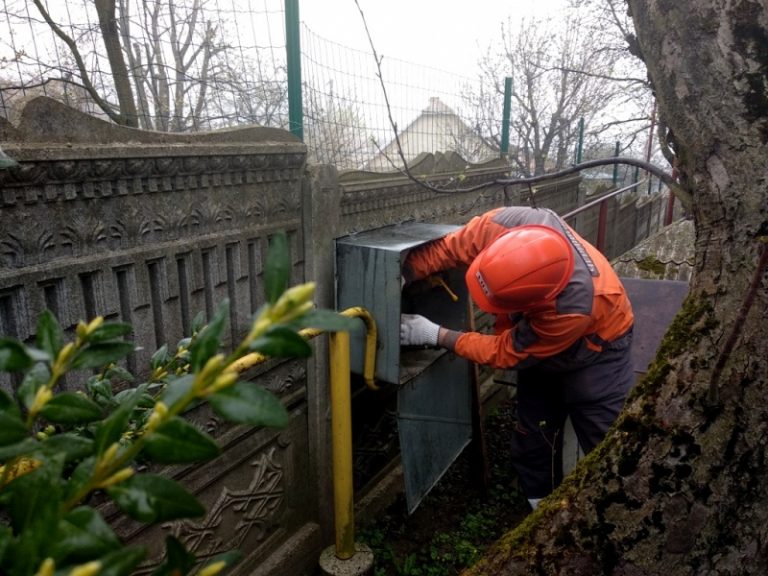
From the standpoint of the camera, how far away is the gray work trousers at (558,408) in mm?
3004

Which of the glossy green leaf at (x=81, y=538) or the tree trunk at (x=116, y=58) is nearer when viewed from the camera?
the glossy green leaf at (x=81, y=538)

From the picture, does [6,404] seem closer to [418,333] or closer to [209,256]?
[209,256]

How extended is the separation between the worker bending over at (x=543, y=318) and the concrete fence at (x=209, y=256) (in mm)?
323

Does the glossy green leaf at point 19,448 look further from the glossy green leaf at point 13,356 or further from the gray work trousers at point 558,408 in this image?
the gray work trousers at point 558,408

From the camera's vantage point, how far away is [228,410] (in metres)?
0.56

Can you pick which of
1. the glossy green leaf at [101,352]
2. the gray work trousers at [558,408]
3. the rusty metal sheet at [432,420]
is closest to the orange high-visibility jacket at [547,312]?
the gray work trousers at [558,408]

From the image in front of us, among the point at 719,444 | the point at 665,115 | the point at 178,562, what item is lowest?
the point at 719,444

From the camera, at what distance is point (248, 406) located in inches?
22.3

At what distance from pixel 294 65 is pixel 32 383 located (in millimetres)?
2284

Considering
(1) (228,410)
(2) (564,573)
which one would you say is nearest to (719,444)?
(2) (564,573)

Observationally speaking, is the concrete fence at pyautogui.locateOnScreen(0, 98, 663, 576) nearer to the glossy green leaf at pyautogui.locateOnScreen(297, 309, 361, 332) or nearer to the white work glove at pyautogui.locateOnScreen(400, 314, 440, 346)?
the white work glove at pyautogui.locateOnScreen(400, 314, 440, 346)

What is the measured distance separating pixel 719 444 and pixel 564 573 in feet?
1.48

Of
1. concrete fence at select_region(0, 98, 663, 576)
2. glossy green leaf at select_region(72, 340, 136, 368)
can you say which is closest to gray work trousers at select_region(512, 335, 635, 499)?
concrete fence at select_region(0, 98, 663, 576)

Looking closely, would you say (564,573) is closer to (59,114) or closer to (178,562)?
(178,562)
